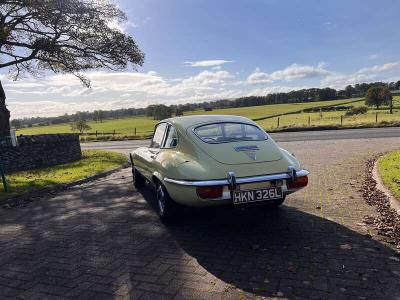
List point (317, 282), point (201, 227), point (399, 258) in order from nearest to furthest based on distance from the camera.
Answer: point (317, 282) < point (399, 258) < point (201, 227)

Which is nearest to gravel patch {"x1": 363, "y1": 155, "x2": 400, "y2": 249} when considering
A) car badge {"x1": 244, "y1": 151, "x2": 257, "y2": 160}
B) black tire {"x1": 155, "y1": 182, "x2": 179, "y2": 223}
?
car badge {"x1": 244, "y1": 151, "x2": 257, "y2": 160}

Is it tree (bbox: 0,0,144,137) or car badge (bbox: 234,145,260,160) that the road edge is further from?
tree (bbox: 0,0,144,137)

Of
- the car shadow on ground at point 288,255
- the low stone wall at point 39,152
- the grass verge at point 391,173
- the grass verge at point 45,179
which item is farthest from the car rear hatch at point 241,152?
the low stone wall at point 39,152

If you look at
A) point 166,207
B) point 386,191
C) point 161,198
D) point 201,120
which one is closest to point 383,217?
point 386,191

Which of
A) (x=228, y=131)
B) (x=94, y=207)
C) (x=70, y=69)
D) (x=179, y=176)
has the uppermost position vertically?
(x=70, y=69)

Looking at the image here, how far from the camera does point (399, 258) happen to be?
399 cm

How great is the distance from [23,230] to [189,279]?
360 centimetres

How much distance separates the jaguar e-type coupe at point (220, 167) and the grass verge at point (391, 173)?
8.61ft

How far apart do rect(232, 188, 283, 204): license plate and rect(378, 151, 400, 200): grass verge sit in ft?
8.84

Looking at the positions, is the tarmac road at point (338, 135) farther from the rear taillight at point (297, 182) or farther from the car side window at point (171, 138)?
the rear taillight at point (297, 182)

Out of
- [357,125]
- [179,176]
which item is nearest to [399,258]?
[179,176]

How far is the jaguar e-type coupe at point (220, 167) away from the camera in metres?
4.66

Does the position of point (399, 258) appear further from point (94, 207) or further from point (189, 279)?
point (94, 207)

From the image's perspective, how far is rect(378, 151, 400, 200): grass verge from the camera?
672 cm
